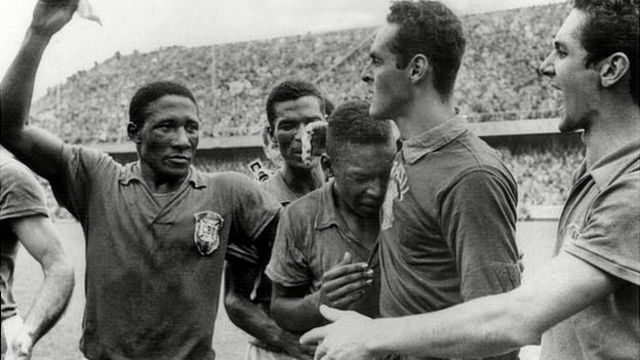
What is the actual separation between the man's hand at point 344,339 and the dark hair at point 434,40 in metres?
0.79

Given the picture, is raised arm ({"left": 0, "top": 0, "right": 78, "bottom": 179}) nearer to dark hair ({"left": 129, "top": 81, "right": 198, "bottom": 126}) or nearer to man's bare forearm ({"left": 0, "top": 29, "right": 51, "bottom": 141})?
man's bare forearm ({"left": 0, "top": 29, "right": 51, "bottom": 141})

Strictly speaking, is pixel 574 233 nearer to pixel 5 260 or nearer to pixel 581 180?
pixel 581 180

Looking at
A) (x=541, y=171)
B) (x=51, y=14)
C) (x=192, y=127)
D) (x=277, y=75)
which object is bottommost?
(x=541, y=171)

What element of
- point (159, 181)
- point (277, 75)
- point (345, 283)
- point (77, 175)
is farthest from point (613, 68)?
point (277, 75)

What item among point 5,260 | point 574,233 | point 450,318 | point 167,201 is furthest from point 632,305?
point 5,260

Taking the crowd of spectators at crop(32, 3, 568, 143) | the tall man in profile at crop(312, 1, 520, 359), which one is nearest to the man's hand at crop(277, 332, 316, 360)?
the tall man in profile at crop(312, 1, 520, 359)

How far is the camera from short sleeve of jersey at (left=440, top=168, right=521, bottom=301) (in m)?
2.01

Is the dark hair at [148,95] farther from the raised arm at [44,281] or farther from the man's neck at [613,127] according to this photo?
the man's neck at [613,127]

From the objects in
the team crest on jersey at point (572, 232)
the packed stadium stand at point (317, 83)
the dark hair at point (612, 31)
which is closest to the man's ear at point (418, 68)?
the dark hair at point (612, 31)

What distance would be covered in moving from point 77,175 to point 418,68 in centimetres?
132

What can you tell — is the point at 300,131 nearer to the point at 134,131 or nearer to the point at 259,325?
the point at 134,131

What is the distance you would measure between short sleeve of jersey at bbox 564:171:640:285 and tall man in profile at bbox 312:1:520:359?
294mm

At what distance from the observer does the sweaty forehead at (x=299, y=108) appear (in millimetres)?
3777

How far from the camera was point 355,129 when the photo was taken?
2721 millimetres
